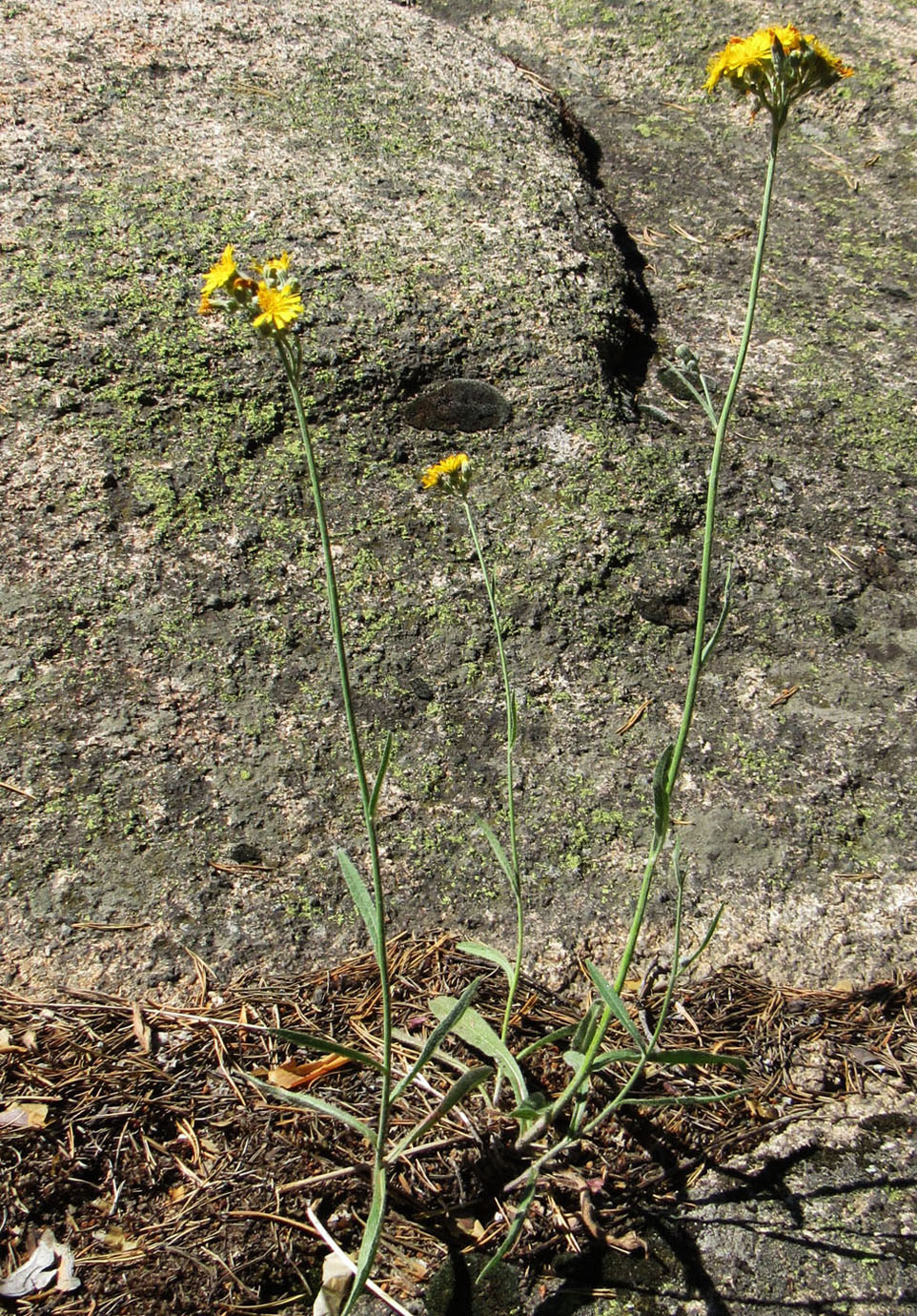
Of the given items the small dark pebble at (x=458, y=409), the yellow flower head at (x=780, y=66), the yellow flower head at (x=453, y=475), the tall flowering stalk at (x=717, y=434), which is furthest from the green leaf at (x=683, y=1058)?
the small dark pebble at (x=458, y=409)

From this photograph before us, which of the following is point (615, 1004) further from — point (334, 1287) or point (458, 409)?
point (458, 409)

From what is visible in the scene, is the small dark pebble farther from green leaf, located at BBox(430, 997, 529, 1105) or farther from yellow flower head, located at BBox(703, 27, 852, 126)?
green leaf, located at BBox(430, 997, 529, 1105)

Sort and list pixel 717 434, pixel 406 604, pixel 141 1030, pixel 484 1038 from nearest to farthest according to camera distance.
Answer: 1. pixel 717 434
2. pixel 484 1038
3. pixel 141 1030
4. pixel 406 604

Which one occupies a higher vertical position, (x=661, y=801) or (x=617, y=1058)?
(x=661, y=801)

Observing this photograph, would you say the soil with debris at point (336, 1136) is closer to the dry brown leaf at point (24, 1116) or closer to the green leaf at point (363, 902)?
the dry brown leaf at point (24, 1116)

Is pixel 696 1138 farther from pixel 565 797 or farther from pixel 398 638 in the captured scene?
pixel 398 638

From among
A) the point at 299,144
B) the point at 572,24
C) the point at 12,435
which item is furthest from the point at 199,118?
the point at 572,24

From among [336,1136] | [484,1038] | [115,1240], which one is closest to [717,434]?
[484,1038]
